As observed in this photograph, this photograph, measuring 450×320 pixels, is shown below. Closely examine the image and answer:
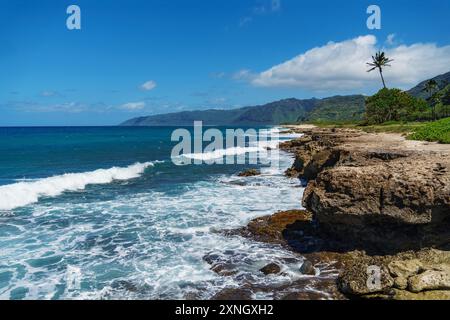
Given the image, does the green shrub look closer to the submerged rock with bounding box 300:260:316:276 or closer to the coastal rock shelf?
the coastal rock shelf

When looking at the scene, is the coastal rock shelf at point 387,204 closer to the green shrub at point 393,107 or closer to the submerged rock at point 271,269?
the submerged rock at point 271,269

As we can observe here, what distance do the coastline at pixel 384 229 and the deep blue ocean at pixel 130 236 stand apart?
5.08 feet

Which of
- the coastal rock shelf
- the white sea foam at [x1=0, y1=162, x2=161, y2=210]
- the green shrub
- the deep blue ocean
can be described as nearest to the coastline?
the coastal rock shelf

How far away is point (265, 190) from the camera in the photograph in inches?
943

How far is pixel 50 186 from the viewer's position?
26.5 m

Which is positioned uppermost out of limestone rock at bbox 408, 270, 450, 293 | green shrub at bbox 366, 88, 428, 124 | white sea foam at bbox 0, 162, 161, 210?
green shrub at bbox 366, 88, 428, 124

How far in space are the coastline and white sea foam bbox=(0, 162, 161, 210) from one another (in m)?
16.5

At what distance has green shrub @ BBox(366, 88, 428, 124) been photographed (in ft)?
252

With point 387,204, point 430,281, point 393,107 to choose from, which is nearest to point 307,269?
point 387,204

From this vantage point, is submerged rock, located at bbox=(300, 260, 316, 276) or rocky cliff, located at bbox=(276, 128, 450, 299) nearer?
rocky cliff, located at bbox=(276, 128, 450, 299)
